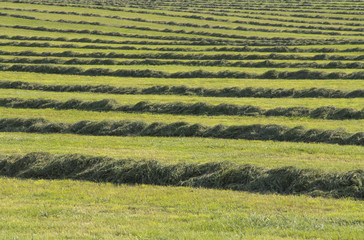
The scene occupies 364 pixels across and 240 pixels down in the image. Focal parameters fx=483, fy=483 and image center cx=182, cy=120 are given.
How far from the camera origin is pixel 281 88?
3350 centimetres

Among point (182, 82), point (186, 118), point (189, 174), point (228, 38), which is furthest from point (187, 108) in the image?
point (228, 38)

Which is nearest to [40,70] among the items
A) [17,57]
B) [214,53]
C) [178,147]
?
[17,57]

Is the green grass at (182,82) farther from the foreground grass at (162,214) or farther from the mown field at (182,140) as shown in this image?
the foreground grass at (162,214)

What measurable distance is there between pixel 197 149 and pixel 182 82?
19.4 meters

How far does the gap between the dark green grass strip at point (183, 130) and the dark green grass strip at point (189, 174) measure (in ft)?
21.9

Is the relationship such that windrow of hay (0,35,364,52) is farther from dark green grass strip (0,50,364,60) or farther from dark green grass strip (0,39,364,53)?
dark green grass strip (0,50,364,60)

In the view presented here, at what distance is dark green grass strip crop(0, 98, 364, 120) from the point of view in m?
26.2

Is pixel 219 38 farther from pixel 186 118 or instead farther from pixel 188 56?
pixel 186 118

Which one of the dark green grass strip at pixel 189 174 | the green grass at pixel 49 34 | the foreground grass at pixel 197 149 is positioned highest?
the dark green grass strip at pixel 189 174

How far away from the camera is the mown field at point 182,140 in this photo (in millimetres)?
11883

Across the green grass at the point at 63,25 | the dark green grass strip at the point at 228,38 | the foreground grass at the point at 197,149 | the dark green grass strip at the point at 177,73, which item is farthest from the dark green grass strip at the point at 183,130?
the green grass at the point at 63,25

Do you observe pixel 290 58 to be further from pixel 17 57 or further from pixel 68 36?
pixel 68 36

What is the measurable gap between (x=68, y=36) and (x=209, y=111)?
45279 millimetres

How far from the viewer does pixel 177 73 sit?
4166cm
